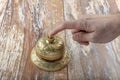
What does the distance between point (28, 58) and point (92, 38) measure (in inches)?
9.1

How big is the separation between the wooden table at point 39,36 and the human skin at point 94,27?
0.11 meters

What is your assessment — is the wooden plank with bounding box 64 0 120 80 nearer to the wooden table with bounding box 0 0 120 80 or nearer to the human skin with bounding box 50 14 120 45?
the wooden table with bounding box 0 0 120 80

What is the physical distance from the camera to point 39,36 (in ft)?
3.34

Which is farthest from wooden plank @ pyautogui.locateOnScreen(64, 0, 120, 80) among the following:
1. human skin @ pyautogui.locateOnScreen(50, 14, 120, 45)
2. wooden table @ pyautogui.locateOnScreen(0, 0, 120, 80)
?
human skin @ pyautogui.locateOnScreen(50, 14, 120, 45)

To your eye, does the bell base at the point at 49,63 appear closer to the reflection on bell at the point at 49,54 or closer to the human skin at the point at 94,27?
the reflection on bell at the point at 49,54

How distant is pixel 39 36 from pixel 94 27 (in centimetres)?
25

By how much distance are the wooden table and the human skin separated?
0.11m

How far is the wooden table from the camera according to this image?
0.90 m

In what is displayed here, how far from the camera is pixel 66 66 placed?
0.93 m

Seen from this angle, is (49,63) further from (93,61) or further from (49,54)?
(93,61)

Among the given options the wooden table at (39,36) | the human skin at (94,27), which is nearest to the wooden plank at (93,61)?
the wooden table at (39,36)

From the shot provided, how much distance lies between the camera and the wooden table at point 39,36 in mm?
901

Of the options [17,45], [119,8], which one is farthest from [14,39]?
[119,8]

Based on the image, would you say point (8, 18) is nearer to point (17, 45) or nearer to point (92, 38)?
point (17, 45)
